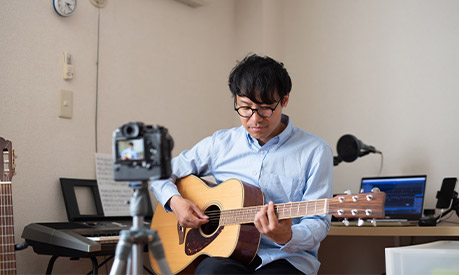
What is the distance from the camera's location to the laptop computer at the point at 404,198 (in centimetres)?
272

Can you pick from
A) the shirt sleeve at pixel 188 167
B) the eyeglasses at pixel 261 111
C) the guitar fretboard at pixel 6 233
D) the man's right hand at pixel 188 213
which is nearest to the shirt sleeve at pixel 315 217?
the eyeglasses at pixel 261 111

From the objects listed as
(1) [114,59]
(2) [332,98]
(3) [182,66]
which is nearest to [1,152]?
(1) [114,59]

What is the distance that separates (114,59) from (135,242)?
1962mm

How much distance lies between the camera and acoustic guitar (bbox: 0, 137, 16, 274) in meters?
2.05

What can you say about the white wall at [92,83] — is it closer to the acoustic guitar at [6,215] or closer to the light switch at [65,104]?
the light switch at [65,104]

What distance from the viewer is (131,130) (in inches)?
49.7

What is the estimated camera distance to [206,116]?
11.6 feet

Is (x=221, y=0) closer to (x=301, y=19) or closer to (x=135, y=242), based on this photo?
(x=301, y=19)

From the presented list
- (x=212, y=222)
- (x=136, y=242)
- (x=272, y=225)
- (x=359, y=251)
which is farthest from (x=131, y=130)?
(x=359, y=251)

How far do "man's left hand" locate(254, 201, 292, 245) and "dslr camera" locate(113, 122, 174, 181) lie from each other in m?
0.55

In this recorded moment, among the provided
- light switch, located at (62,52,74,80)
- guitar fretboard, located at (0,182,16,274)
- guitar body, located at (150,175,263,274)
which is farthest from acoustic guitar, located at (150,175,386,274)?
light switch, located at (62,52,74,80)

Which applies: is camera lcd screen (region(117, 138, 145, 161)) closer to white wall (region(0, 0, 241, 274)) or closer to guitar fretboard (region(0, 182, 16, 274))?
guitar fretboard (region(0, 182, 16, 274))

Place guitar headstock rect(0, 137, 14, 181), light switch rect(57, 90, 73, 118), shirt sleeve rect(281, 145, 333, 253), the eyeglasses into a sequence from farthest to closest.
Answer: light switch rect(57, 90, 73, 118)
guitar headstock rect(0, 137, 14, 181)
the eyeglasses
shirt sleeve rect(281, 145, 333, 253)

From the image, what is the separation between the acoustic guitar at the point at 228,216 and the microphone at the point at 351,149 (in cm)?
106
